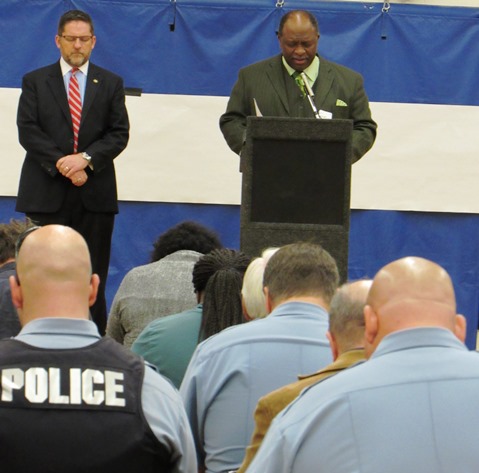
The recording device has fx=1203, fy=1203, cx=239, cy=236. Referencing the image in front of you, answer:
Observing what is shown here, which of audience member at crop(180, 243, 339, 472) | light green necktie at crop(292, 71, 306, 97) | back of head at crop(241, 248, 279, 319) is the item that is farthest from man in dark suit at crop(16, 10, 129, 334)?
audience member at crop(180, 243, 339, 472)

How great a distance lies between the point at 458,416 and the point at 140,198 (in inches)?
229

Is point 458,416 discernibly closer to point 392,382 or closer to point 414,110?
point 392,382

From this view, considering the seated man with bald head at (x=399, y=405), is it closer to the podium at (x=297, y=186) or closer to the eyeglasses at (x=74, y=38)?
the podium at (x=297, y=186)

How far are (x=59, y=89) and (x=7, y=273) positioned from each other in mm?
2428

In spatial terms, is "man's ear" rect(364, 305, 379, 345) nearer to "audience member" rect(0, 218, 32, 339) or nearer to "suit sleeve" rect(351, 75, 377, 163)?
"audience member" rect(0, 218, 32, 339)

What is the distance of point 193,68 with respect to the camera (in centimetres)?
802

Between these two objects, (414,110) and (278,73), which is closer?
(278,73)

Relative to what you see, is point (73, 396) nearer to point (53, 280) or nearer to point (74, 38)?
point (53, 280)

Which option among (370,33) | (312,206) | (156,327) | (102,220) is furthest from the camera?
(370,33)

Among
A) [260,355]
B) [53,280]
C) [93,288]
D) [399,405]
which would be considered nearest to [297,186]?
[260,355]

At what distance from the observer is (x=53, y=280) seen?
8.74 ft

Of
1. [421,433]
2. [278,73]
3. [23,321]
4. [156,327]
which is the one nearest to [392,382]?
[421,433]

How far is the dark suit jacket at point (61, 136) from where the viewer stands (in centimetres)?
652

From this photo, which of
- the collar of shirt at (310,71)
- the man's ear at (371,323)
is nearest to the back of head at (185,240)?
the collar of shirt at (310,71)
